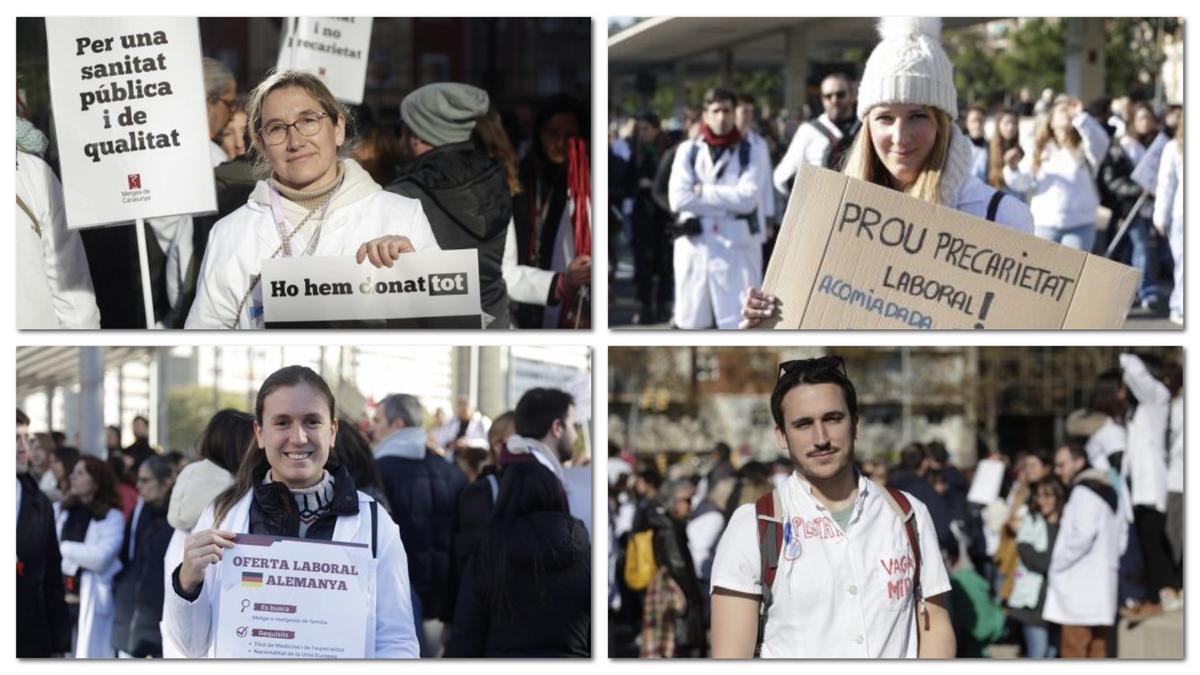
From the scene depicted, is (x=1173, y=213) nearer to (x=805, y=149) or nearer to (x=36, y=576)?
(x=805, y=149)

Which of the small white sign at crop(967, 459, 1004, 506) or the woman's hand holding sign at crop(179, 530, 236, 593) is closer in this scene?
the woman's hand holding sign at crop(179, 530, 236, 593)

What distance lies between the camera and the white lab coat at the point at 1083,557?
6.50 m

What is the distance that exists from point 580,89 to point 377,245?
27.9 inches

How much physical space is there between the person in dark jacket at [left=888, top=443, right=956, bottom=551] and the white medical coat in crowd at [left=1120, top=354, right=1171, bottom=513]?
0.67 m

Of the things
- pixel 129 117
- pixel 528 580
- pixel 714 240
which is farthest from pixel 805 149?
pixel 129 117

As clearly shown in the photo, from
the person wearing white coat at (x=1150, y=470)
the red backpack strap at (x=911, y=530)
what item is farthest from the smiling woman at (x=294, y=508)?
the person wearing white coat at (x=1150, y=470)

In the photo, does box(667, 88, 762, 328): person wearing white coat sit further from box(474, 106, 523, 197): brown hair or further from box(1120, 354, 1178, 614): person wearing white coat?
box(1120, 354, 1178, 614): person wearing white coat

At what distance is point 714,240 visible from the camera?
5.77 metres

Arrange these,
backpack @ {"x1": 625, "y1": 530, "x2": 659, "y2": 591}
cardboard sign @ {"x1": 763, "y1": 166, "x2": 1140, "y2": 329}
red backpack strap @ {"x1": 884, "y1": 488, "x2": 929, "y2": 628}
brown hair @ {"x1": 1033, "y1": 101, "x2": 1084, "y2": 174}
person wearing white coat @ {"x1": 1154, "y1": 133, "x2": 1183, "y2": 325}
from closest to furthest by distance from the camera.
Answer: cardboard sign @ {"x1": 763, "y1": 166, "x2": 1140, "y2": 329} → red backpack strap @ {"x1": 884, "y1": 488, "x2": 929, "y2": 628} → person wearing white coat @ {"x1": 1154, "y1": 133, "x2": 1183, "y2": 325} → brown hair @ {"x1": 1033, "y1": 101, "x2": 1084, "y2": 174} → backpack @ {"x1": 625, "y1": 530, "x2": 659, "y2": 591}

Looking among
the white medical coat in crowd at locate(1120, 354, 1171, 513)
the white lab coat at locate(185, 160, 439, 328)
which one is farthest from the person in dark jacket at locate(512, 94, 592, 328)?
the white medical coat in crowd at locate(1120, 354, 1171, 513)

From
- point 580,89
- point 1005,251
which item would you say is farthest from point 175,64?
point 1005,251

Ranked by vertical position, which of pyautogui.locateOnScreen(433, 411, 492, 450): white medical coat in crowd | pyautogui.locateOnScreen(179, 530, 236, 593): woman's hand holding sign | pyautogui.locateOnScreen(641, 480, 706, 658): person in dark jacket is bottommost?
pyautogui.locateOnScreen(641, 480, 706, 658): person in dark jacket

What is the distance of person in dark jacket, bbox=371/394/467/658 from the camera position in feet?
15.5

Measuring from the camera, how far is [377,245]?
4641mm
